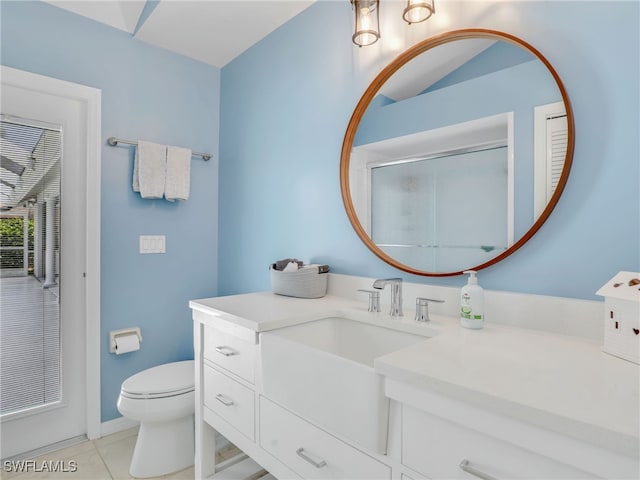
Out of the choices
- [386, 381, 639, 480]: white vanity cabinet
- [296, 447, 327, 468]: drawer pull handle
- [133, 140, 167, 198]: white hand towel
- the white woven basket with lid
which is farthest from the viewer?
[133, 140, 167, 198]: white hand towel

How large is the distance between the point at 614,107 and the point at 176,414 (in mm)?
2020

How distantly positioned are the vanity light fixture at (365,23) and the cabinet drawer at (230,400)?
1.41 meters

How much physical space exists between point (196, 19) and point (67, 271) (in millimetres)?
1554

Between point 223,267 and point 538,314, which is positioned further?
point 223,267

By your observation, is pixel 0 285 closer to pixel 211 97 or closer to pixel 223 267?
pixel 223 267

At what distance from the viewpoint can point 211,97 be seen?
248 centimetres

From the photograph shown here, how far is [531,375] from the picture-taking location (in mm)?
708

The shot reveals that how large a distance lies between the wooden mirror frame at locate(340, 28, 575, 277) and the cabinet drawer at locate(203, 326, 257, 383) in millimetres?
645

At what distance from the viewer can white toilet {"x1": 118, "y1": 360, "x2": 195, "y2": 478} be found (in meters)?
1.64

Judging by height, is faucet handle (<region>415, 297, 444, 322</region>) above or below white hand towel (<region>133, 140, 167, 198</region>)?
below

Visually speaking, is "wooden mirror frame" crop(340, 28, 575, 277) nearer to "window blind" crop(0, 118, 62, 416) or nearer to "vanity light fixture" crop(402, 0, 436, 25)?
"vanity light fixture" crop(402, 0, 436, 25)

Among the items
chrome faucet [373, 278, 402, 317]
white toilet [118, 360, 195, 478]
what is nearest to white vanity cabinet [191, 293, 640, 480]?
chrome faucet [373, 278, 402, 317]

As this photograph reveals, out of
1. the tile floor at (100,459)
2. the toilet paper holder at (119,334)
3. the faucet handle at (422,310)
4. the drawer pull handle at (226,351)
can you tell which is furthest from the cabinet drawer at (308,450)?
the toilet paper holder at (119,334)

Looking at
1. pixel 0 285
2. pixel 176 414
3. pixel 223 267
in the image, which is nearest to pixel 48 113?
pixel 0 285
